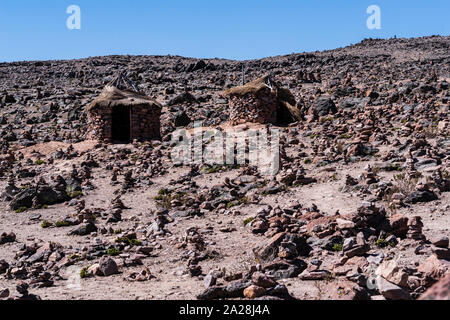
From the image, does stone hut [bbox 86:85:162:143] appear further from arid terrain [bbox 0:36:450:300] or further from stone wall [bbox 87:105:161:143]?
arid terrain [bbox 0:36:450:300]

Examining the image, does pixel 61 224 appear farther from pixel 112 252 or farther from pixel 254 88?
pixel 254 88

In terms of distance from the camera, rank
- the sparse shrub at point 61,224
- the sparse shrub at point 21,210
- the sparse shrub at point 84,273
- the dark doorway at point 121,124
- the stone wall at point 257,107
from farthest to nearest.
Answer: the dark doorway at point 121,124, the stone wall at point 257,107, the sparse shrub at point 21,210, the sparse shrub at point 61,224, the sparse shrub at point 84,273

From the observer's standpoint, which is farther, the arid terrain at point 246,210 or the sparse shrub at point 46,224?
the sparse shrub at point 46,224

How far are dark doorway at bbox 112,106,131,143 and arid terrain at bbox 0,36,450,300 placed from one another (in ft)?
5.06

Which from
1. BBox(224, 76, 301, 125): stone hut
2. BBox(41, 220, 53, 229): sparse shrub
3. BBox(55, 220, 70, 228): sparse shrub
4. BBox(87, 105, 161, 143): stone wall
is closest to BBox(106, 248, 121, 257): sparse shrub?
BBox(55, 220, 70, 228): sparse shrub

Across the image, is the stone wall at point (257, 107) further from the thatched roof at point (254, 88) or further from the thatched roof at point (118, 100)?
the thatched roof at point (118, 100)

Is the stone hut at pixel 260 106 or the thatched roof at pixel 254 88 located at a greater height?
the thatched roof at pixel 254 88

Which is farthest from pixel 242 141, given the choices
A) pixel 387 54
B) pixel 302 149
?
pixel 387 54

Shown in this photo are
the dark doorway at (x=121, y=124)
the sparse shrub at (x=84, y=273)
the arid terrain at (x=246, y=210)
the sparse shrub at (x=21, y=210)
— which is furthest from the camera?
the dark doorway at (x=121, y=124)

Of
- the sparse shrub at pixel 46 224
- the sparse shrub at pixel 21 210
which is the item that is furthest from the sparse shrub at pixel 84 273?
the sparse shrub at pixel 21 210

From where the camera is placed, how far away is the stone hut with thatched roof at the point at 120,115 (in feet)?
66.7

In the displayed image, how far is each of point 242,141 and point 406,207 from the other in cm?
928

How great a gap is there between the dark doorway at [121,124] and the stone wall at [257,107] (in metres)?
5.36
